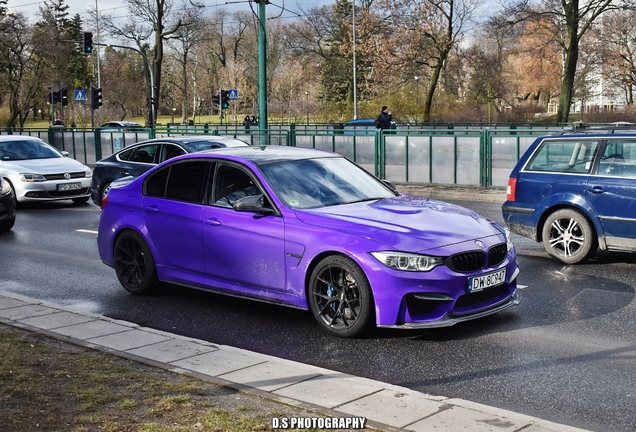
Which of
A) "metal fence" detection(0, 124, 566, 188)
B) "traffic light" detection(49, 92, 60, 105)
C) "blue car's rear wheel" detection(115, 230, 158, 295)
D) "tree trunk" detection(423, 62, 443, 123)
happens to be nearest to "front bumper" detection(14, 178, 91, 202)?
"metal fence" detection(0, 124, 566, 188)

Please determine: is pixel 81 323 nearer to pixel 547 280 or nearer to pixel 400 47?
pixel 547 280

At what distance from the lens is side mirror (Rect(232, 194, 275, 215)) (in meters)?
7.27

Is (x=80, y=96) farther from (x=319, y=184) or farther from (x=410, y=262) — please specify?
(x=410, y=262)

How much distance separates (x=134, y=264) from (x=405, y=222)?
332cm

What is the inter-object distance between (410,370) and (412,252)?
3.08 feet

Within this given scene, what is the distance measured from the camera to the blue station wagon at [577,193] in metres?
9.55

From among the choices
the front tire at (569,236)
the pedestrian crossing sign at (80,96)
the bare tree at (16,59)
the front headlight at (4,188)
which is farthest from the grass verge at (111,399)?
the bare tree at (16,59)

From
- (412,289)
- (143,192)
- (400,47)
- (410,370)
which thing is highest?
(400,47)

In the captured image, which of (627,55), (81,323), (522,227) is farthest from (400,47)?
(81,323)

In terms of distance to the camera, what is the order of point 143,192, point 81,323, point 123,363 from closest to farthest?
point 123,363 < point 81,323 < point 143,192

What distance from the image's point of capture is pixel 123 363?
5703 mm

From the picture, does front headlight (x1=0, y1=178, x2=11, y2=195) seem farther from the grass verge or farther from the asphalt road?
the grass verge

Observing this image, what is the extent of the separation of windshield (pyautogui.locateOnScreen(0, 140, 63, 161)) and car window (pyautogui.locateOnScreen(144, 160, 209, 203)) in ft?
35.3

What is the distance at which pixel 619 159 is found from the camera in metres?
9.72
